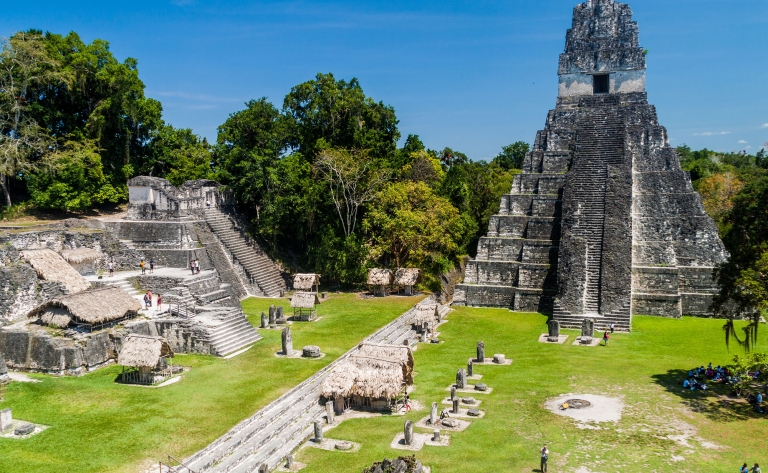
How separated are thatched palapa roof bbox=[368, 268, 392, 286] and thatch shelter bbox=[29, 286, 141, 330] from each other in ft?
42.1

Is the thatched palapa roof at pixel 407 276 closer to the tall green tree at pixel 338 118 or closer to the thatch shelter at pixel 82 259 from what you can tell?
the tall green tree at pixel 338 118

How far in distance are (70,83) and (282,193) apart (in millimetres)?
13193

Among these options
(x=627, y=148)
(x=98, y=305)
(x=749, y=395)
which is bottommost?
(x=749, y=395)

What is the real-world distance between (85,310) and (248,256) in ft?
45.5

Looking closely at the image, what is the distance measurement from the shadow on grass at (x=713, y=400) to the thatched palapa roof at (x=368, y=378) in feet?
27.2

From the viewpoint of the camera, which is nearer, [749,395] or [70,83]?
[749,395]

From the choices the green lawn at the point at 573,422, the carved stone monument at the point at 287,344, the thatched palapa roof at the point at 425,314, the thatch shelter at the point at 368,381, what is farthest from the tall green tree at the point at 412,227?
the thatch shelter at the point at 368,381

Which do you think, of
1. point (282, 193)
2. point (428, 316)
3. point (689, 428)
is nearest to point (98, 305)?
point (428, 316)

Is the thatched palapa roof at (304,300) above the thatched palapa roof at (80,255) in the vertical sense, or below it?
below

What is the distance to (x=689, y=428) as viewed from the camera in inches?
615

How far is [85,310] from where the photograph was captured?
20.8m

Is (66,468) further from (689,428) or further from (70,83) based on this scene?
(70,83)

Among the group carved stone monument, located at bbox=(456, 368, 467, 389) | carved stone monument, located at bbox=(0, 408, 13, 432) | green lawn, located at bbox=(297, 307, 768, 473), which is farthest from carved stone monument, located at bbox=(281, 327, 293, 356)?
carved stone monument, located at bbox=(0, 408, 13, 432)

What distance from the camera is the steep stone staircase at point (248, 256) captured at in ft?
108
